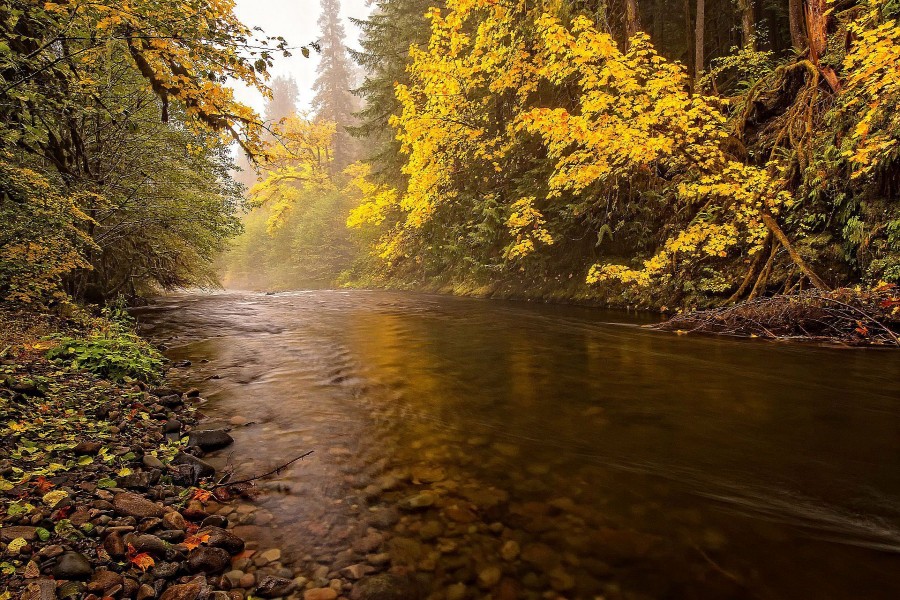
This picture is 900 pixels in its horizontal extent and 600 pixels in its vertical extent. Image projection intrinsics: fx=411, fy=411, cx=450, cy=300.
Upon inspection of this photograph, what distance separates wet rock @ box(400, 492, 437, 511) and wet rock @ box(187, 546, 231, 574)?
3.45 feet

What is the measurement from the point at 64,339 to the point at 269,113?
216 feet

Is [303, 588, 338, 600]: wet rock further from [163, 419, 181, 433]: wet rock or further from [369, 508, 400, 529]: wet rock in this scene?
[163, 419, 181, 433]: wet rock

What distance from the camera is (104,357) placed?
15.5ft

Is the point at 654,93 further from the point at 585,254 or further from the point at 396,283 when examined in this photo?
the point at 396,283

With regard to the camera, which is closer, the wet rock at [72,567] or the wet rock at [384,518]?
the wet rock at [72,567]

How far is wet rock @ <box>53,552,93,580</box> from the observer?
188 centimetres

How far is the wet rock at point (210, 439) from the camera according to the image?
3484 mm

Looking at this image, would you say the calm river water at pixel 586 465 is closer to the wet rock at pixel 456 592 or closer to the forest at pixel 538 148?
the wet rock at pixel 456 592

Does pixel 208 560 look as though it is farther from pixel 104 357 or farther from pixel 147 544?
pixel 104 357

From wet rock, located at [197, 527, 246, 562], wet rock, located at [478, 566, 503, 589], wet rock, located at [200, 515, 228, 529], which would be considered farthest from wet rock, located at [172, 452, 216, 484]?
wet rock, located at [478, 566, 503, 589]

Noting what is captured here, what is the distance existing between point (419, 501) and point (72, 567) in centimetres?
180

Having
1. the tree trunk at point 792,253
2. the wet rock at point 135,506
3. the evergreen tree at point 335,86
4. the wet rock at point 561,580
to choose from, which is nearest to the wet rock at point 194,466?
the wet rock at point 135,506

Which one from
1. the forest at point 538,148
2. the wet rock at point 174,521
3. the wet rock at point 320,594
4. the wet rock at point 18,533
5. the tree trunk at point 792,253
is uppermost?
the forest at point 538,148

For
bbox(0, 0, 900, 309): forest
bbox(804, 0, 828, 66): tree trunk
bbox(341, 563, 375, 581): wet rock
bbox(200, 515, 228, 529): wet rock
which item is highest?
bbox(804, 0, 828, 66): tree trunk
